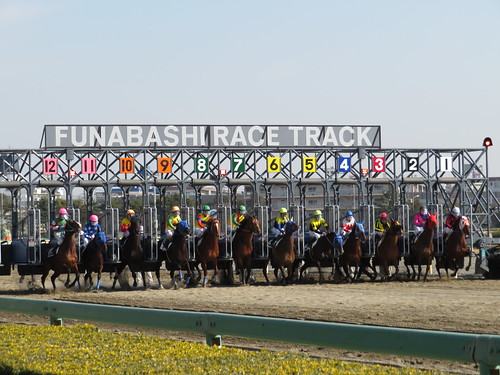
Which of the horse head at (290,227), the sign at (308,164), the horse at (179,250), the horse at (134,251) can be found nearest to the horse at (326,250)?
the horse head at (290,227)

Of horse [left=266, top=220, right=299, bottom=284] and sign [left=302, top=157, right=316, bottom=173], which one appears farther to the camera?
sign [left=302, top=157, right=316, bottom=173]

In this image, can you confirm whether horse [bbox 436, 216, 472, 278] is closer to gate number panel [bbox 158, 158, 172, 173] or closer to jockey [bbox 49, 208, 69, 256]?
gate number panel [bbox 158, 158, 172, 173]

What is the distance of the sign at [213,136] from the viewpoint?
25.4 metres

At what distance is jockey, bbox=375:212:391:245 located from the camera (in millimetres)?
23022

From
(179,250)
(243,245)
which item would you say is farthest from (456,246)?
(179,250)

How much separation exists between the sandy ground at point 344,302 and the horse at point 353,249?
511 mm

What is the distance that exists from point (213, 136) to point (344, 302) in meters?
11.0

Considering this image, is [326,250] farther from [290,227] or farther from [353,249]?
[290,227]

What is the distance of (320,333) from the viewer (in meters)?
7.84

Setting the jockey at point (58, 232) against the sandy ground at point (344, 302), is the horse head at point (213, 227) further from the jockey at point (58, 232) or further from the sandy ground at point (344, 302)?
the jockey at point (58, 232)

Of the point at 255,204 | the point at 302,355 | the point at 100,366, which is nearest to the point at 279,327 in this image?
the point at 302,355

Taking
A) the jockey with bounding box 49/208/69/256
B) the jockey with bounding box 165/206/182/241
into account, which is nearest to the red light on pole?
the jockey with bounding box 165/206/182/241

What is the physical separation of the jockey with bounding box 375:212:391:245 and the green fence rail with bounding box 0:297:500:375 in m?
12.7

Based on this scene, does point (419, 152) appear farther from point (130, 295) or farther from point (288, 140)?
point (130, 295)
